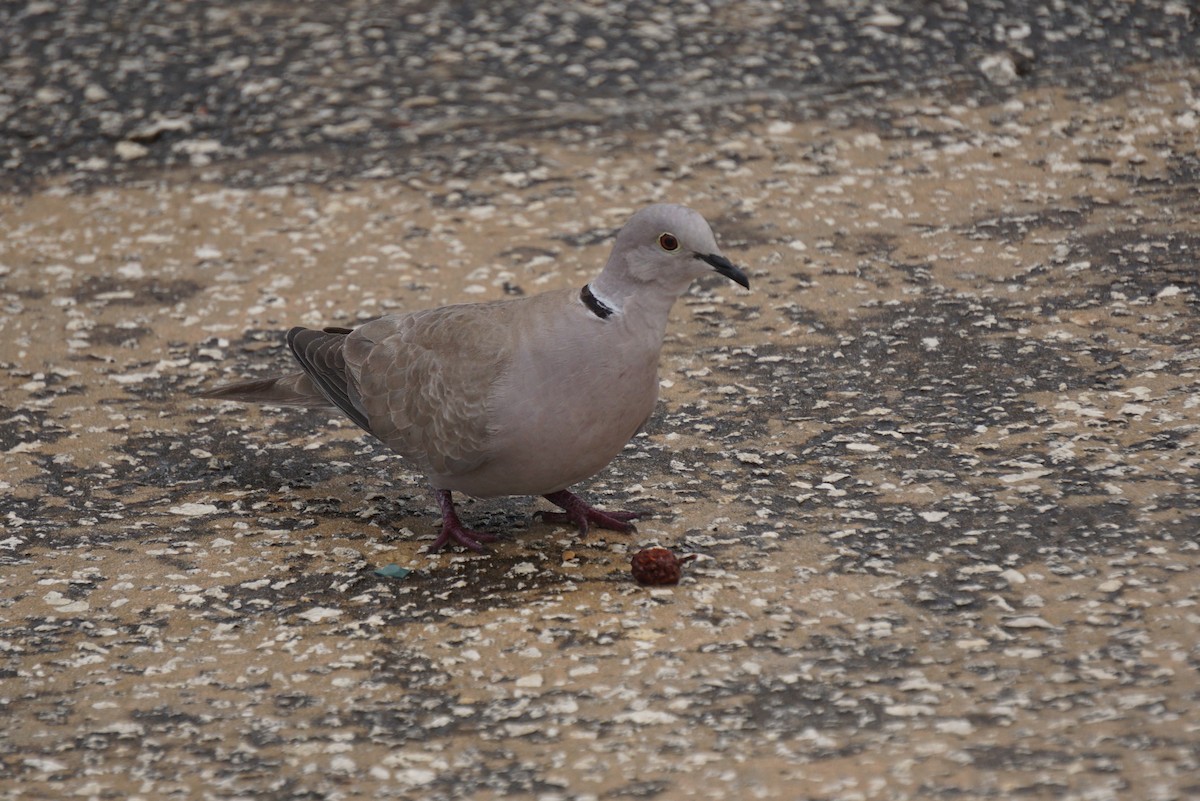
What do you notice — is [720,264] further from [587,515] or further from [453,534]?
[453,534]

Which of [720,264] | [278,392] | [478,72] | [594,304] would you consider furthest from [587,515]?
[478,72]

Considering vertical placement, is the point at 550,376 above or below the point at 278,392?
above

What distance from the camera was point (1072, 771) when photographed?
2.63m

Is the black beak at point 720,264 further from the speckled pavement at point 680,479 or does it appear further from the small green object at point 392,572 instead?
the small green object at point 392,572

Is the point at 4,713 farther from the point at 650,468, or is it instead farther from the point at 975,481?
the point at 975,481

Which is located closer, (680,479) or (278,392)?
(680,479)

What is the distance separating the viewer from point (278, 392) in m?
4.30

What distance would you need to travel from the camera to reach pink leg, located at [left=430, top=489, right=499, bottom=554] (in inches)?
148

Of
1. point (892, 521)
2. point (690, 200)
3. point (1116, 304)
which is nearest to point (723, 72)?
point (690, 200)

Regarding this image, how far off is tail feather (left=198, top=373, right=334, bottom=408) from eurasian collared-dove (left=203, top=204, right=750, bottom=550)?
490mm

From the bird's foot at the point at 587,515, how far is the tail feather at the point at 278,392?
80cm

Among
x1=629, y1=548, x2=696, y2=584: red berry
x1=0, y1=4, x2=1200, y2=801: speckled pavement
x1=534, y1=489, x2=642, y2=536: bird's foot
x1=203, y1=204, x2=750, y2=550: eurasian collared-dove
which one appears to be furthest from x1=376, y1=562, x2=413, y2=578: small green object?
x1=629, y1=548, x2=696, y2=584: red berry

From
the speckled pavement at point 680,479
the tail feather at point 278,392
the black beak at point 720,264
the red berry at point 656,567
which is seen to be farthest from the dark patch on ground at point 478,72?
the red berry at point 656,567

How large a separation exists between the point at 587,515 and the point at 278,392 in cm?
111
